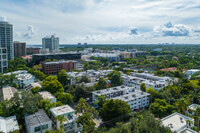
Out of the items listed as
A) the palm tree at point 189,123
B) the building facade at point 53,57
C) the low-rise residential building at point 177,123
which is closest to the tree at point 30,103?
the low-rise residential building at point 177,123

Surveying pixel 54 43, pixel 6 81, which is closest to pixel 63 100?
pixel 6 81

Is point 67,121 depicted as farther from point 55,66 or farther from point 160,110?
point 55,66

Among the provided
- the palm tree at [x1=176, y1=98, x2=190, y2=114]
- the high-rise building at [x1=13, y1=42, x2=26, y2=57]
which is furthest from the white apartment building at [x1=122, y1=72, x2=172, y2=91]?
the high-rise building at [x1=13, y1=42, x2=26, y2=57]

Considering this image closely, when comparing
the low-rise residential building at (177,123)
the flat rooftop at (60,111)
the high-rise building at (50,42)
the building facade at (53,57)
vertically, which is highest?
the high-rise building at (50,42)

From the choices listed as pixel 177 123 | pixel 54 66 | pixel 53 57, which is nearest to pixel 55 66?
pixel 54 66

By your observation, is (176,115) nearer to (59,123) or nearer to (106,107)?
(106,107)

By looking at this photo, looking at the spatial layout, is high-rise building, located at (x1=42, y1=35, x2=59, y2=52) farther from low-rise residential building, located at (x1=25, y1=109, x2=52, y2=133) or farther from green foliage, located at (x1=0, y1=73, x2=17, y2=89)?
low-rise residential building, located at (x1=25, y1=109, x2=52, y2=133)

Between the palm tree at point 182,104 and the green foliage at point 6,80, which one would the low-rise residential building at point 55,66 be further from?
the palm tree at point 182,104
